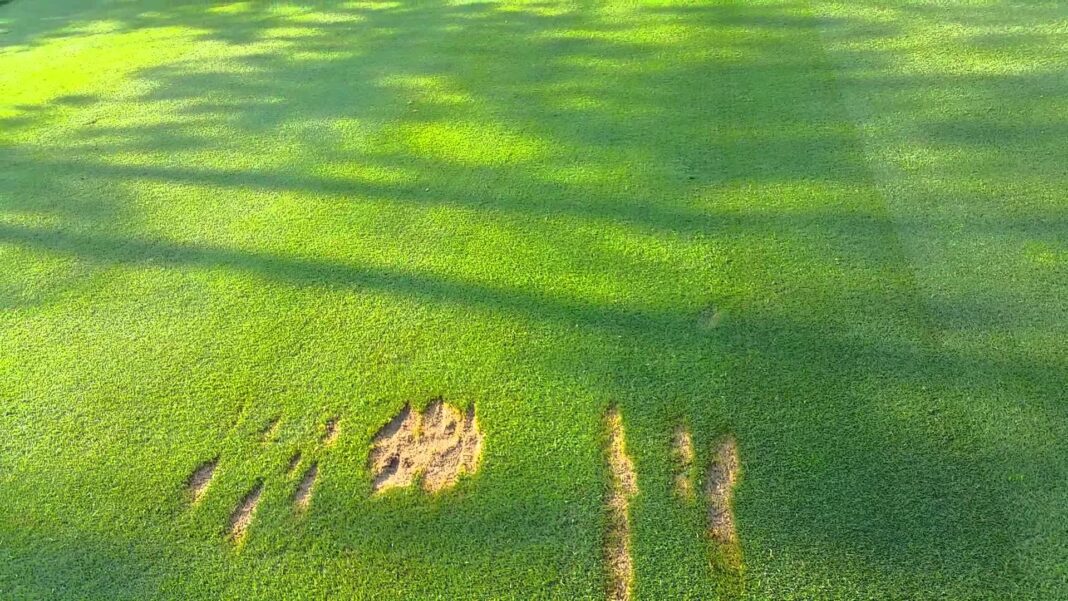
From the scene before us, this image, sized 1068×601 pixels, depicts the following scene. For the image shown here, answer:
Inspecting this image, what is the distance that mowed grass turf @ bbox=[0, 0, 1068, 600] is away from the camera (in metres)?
1.95

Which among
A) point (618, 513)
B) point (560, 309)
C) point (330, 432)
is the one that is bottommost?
point (618, 513)

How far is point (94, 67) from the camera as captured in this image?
480cm

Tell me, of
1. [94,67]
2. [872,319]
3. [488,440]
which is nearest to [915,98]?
[872,319]

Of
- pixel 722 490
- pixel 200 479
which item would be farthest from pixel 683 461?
pixel 200 479

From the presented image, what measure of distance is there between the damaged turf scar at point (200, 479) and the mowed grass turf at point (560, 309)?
0.09ft

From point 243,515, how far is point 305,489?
0.18 metres

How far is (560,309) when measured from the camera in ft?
8.62

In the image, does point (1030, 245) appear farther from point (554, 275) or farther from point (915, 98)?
point (554, 275)

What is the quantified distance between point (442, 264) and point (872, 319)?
1.63 metres

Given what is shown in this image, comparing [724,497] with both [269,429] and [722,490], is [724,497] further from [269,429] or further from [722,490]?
[269,429]

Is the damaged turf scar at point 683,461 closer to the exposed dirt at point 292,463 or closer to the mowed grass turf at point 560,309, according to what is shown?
the mowed grass turf at point 560,309

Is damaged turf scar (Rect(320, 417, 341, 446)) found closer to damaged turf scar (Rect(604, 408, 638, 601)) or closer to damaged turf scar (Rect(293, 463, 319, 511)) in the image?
damaged turf scar (Rect(293, 463, 319, 511))

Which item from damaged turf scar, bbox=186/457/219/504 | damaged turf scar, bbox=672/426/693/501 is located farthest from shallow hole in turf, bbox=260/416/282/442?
damaged turf scar, bbox=672/426/693/501

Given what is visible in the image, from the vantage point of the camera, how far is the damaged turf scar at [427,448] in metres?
2.14
